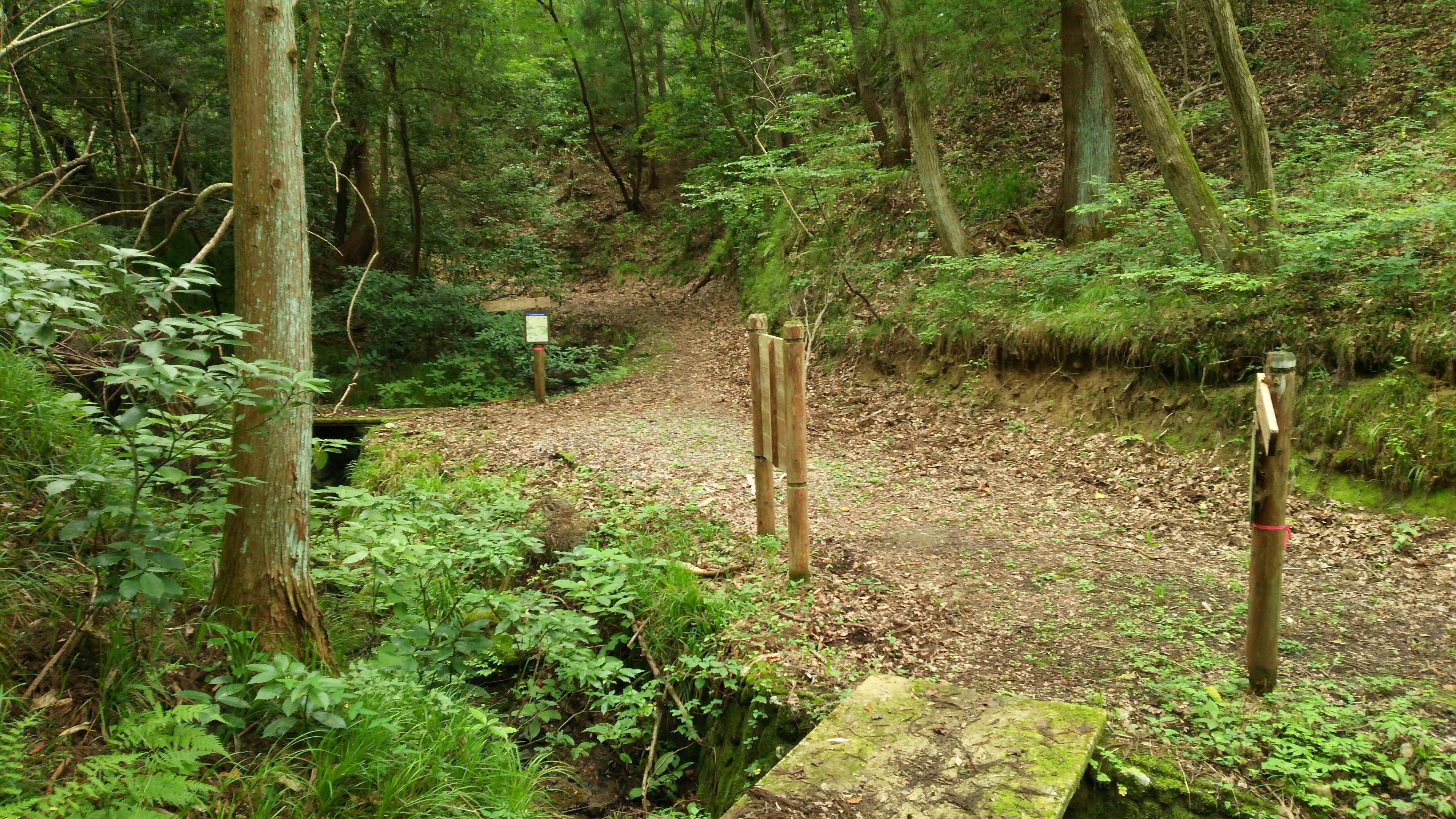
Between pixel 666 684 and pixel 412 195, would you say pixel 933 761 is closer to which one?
pixel 666 684

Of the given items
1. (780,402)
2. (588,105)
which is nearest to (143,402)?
(780,402)

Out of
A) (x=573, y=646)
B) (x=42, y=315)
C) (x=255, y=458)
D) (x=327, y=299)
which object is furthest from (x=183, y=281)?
(x=327, y=299)

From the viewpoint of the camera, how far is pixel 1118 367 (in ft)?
27.7

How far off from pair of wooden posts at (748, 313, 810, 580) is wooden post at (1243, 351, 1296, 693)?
8.20 feet

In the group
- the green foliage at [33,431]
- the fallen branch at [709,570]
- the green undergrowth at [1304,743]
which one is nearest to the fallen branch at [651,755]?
the fallen branch at [709,570]

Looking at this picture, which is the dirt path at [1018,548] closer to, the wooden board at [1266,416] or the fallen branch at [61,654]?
the wooden board at [1266,416]

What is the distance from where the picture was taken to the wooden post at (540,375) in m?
13.1

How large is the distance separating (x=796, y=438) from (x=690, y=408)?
7.07 m

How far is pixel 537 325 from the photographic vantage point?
1352cm

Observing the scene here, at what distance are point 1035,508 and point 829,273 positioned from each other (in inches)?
303

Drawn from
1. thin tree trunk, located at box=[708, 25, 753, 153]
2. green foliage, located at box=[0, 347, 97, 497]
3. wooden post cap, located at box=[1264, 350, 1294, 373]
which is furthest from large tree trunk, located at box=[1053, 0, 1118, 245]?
green foliage, located at box=[0, 347, 97, 497]

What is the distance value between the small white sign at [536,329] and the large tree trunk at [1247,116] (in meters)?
10.0

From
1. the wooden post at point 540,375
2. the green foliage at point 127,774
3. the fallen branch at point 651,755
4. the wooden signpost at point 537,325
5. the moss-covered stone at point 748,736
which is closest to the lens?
the green foliage at point 127,774

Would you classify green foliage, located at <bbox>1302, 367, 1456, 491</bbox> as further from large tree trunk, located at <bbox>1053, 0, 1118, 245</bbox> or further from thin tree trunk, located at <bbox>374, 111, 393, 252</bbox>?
thin tree trunk, located at <bbox>374, 111, 393, 252</bbox>
